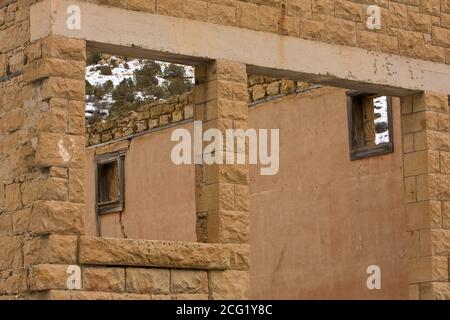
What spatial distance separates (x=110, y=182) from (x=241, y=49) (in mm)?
8414

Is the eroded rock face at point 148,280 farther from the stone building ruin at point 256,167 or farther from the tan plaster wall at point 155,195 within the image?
the tan plaster wall at point 155,195

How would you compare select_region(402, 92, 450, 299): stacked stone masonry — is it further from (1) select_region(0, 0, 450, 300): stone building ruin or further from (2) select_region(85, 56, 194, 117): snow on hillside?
(2) select_region(85, 56, 194, 117): snow on hillside

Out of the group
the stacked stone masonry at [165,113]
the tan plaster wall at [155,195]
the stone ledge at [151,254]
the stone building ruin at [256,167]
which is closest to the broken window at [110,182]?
the tan plaster wall at [155,195]

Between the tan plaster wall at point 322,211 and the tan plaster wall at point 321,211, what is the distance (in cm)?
1

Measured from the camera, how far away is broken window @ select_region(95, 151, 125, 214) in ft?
61.7

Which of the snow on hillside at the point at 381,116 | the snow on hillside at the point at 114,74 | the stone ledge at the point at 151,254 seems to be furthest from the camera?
the snow on hillside at the point at 114,74

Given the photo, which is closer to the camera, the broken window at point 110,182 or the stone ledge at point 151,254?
the stone ledge at point 151,254

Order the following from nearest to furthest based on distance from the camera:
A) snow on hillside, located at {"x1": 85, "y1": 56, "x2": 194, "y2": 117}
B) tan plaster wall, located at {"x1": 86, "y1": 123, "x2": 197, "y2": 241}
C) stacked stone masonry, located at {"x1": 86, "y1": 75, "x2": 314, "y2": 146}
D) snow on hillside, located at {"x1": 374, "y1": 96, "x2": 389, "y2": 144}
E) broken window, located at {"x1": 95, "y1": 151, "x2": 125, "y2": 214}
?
1. snow on hillside, located at {"x1": 374, "y1": 96, "x2": 389, "y2": 144}
2. stacked stone masonry, located at {"x1": 86, "y1": 75, "x2": 314, "y2": 146}
3. tan plaster wall, located at {"x1": 86, "y1": 123, "x2": 197, "y2": 241}
4. broken window, located at {"x1": 95, "y1": 151, "x2": 125, "y2": 214}
5. snow on hillside, located at {"x1": 85, "y1": 56, "x2": 194, "y2": 117}

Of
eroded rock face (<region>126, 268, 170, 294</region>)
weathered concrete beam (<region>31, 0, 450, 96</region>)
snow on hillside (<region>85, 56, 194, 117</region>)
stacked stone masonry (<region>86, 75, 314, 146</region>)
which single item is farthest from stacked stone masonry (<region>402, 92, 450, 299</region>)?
snow on hillside (<region>85, 56, 194, 117</region>)

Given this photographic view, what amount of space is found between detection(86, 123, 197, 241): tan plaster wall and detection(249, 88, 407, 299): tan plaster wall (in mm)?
1404

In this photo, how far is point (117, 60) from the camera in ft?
A: 118

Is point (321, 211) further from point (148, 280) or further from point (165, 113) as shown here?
point (148, 280)

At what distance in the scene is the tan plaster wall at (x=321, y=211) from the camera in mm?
14578

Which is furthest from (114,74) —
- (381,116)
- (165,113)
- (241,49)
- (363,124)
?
(241,49)
